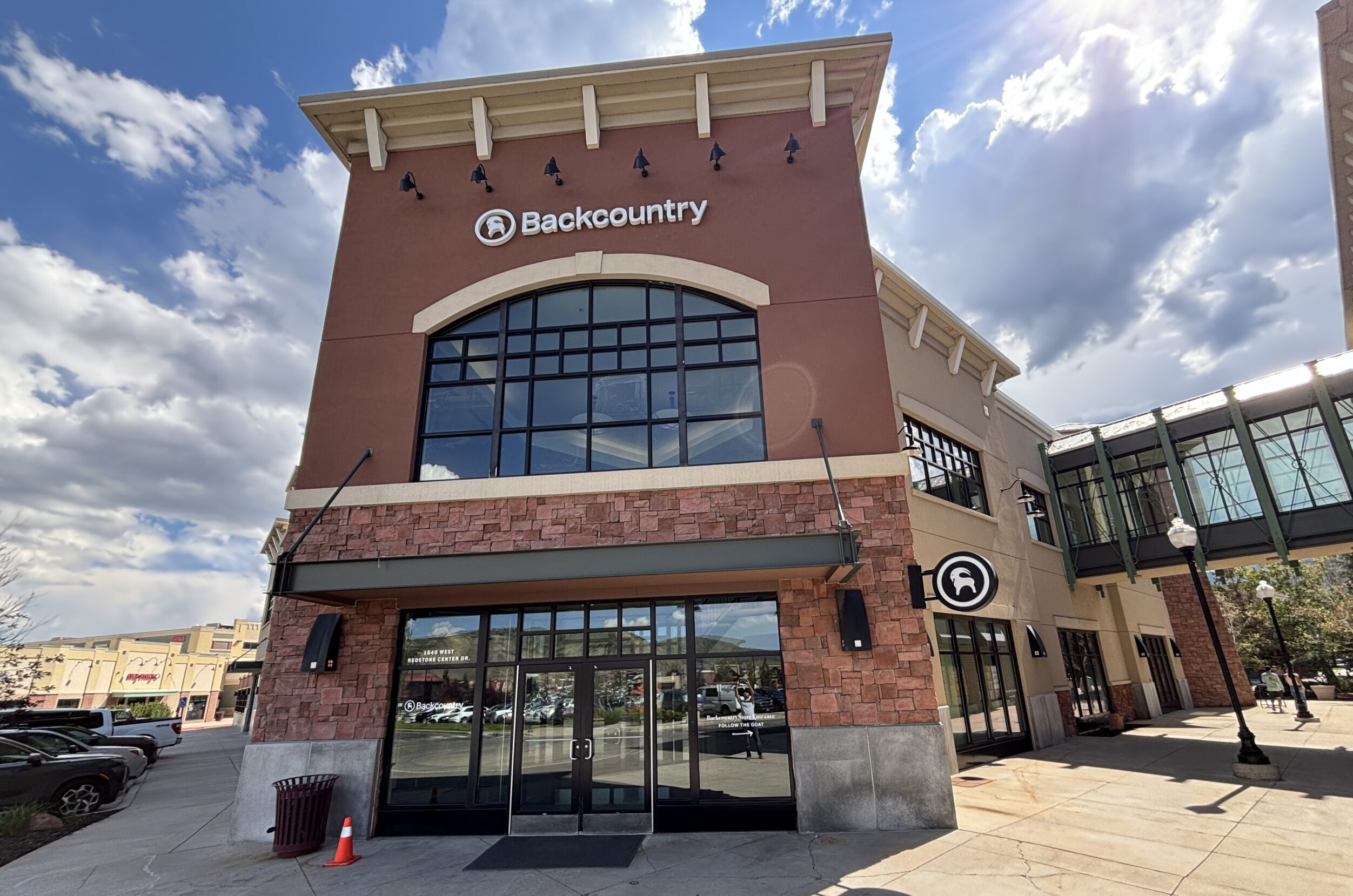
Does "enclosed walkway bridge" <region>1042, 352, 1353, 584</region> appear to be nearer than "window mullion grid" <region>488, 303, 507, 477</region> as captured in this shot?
No

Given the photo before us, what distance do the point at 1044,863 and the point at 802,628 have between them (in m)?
3.79

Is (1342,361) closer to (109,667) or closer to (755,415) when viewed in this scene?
(755,415)

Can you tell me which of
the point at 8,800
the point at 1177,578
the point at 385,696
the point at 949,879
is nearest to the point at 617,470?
the point at 385,696

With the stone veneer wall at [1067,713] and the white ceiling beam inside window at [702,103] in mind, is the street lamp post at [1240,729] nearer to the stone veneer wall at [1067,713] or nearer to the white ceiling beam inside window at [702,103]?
the stone veneer wall at [1067,713]

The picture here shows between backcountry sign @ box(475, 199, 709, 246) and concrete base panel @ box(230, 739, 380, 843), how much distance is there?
8992 mm

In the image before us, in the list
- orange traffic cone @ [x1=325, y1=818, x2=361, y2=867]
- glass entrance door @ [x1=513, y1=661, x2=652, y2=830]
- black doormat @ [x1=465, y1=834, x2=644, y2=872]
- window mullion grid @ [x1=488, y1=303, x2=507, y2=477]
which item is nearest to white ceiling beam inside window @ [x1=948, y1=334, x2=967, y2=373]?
window mullion grid @ [x1=488, y1=303, x2=507, y2=477]

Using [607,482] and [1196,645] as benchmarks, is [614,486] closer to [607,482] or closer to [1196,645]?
[607,482]

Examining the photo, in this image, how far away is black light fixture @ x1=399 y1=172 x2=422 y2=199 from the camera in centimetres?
1230

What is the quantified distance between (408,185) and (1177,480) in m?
21.0

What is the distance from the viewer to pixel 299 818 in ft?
28.6

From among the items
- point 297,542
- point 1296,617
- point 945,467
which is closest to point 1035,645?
point 945,467

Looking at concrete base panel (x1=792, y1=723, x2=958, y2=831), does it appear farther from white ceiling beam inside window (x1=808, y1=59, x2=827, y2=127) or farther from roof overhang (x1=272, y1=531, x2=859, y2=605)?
white ceiling beam inside window (x1=808, y1=59, x2=827, y2=127)

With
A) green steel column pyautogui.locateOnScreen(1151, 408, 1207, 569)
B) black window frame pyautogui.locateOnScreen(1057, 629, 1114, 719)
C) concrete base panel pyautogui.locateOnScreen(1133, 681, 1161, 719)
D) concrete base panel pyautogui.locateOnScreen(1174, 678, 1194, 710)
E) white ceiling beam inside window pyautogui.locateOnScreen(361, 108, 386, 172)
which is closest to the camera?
white ceiling beam inside window pyautogui.locateOnScreen(361, 108, 386, 172)

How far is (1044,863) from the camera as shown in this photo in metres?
7.09
